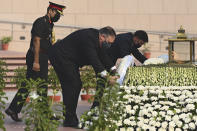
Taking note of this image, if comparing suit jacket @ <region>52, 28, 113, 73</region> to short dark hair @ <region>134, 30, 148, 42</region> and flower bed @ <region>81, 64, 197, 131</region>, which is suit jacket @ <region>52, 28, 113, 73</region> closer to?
flower bed @ <region>81, 64, 197, 131</region>

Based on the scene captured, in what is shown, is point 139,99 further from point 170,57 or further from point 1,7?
point 1,7

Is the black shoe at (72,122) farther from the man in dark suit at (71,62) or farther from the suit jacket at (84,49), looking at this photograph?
the suit jacket at (84,49)

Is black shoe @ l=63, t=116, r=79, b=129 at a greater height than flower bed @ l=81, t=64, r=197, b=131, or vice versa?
flower bed @ l=81, t=64, r=197, b=131

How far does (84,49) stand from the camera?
343 inches

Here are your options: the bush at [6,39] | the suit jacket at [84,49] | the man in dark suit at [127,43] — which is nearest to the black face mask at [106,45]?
the suit jacket at [84,49]

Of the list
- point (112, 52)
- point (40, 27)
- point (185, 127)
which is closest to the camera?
point (185, 127)

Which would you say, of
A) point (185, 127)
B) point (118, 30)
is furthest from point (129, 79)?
point (118, 30)

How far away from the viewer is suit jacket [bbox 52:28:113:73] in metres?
8.53

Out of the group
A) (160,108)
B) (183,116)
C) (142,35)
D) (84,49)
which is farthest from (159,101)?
(142,35)

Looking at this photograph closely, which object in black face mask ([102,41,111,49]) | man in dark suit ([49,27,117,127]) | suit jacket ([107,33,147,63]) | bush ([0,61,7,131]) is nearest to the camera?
bush ([0,61,7,131])

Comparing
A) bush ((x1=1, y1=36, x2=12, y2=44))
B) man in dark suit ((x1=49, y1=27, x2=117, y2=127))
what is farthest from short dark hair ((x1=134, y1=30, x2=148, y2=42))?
bush ((x1=1, y1=36, x2=12, y2=44))

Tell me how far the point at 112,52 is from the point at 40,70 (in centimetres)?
128

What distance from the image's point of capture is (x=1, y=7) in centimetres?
2316

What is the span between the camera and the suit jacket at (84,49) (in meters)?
8.53
